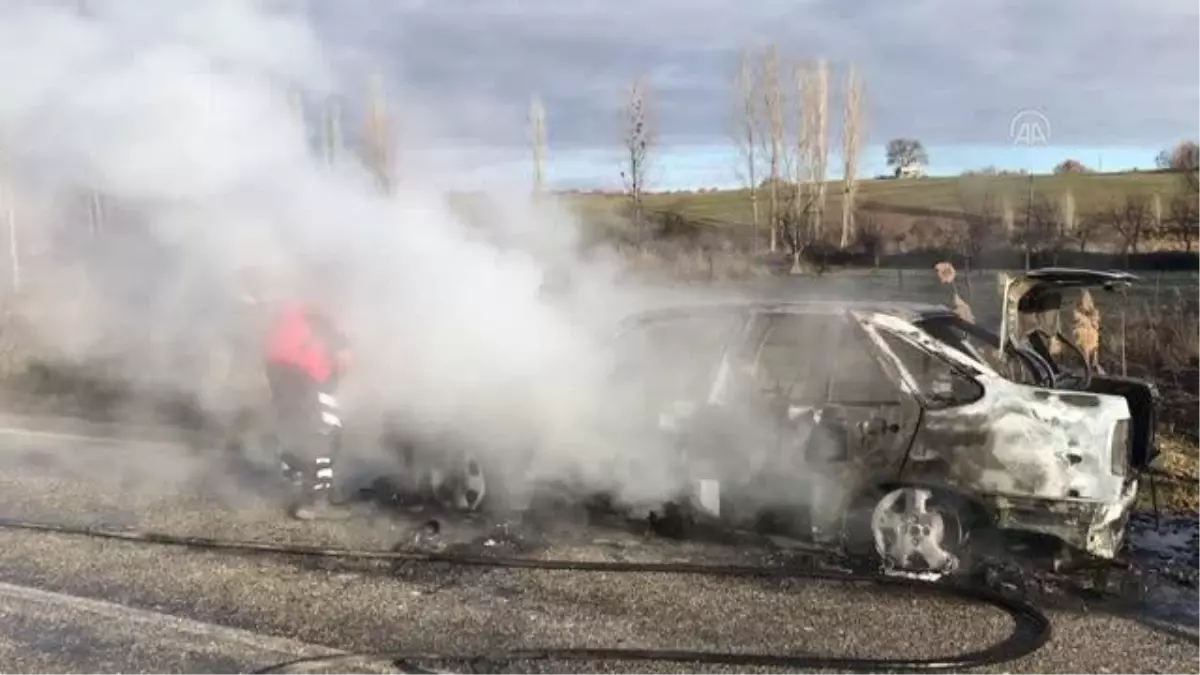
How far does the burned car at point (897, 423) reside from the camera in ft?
20.0

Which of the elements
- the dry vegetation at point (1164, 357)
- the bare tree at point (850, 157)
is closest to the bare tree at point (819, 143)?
the bare tree at point (850, 157)

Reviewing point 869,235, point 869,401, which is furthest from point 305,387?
point 869,235

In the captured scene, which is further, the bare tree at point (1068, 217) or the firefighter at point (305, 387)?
the bare tree at point (1068, 217)

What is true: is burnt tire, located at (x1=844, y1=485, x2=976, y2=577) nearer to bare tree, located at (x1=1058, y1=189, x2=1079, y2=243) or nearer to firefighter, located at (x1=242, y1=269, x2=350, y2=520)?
firefighter, located at (x1=242, y1=269, x2=350, y2=520)

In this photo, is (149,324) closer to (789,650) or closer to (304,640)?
(304,640)

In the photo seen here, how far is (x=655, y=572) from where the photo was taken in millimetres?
6492

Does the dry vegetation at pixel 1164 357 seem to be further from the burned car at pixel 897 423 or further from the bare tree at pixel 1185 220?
the bare tree at pixel 1185 220

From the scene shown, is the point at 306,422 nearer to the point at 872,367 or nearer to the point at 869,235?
the point at 872,367

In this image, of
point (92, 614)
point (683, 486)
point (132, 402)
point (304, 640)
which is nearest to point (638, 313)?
point (683, 486)

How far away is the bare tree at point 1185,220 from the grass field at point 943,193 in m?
0.50

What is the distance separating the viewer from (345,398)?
9.17 m

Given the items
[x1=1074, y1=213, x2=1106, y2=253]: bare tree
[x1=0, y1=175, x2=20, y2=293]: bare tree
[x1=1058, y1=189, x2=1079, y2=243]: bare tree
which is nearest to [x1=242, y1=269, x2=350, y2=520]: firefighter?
[x1=0, y1=175, x2=20, y2=293]: bare tree

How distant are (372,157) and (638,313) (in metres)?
4.39

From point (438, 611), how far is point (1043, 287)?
4310 mm
